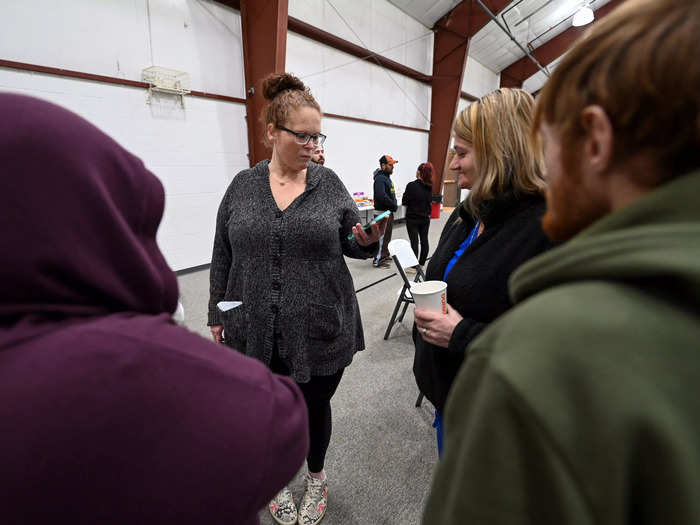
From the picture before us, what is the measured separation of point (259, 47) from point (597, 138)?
17.0 feet

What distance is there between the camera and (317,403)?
124cm

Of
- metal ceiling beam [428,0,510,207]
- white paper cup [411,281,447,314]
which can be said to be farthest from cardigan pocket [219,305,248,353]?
metal ceiling beam [428,0,510,207]

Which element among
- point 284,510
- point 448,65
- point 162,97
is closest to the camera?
point 284,510

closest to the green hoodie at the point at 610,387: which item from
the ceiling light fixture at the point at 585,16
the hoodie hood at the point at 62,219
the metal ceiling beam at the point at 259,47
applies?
the hoodie hood at the point at 62,219

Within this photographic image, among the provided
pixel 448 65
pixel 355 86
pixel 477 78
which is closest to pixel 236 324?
pixel 355 86

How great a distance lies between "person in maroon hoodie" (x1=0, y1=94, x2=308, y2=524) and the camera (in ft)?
1.08

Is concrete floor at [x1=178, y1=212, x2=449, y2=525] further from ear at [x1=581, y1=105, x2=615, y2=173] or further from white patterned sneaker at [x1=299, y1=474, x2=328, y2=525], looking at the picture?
ear at [x1=581, y1=105, x2=615, y2=173]

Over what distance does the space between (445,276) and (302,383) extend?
25.2 inches

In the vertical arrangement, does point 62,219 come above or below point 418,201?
below

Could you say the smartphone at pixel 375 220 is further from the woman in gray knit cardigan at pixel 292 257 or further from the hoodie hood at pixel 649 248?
the hoodie hood at pixel 649 248

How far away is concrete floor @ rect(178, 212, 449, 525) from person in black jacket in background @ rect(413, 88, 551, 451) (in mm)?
899

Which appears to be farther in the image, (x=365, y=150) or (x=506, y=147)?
(x=365, y=150)

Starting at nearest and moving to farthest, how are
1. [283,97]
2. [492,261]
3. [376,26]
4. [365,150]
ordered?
[492,261]
[283,97]
[376,26]
[365,150]

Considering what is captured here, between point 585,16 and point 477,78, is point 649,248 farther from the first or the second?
point 477,78
